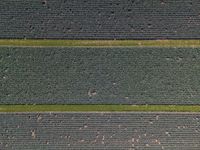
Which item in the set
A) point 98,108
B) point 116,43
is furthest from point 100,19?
point 98,108

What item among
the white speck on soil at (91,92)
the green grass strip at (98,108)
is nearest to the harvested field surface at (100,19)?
the white speck on soil at (91,92)

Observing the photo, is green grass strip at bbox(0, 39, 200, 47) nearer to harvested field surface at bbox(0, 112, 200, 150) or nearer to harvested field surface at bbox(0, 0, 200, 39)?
harvested field surface at bbox(0, 0, 200, 39)

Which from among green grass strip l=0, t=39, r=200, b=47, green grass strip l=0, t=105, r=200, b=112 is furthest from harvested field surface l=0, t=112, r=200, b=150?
green grass strip l=0, t=39, r=200, b=47

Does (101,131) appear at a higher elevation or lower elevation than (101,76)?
lower

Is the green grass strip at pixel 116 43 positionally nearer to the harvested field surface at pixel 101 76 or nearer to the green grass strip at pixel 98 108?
the harvested field surface at pixel 101 76

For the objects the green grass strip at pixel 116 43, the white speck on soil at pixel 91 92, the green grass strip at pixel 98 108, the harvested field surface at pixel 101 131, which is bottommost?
the harvested field surface at pixel 101 131

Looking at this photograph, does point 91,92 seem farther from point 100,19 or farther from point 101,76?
point 100,19
